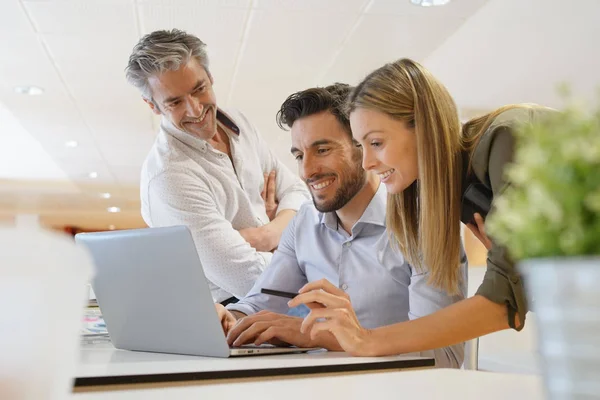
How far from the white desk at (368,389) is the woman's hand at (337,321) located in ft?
0.79

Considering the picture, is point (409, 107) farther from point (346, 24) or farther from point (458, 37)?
point (458, 37)

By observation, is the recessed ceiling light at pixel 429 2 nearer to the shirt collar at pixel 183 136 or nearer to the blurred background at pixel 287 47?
the blurred background at pixel 287 47

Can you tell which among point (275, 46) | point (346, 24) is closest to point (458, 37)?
point (346, 24)

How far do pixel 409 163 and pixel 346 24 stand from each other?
272cm

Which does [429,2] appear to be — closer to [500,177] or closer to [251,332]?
[500,177]

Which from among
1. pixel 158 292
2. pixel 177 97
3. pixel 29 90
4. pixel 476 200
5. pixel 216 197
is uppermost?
pixel 29 90

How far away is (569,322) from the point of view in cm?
30

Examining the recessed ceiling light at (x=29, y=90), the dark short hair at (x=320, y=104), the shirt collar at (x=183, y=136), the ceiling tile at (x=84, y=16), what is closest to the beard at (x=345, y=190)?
the dark short hair at (x=320, y=104)

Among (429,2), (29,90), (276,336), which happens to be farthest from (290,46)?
(276,336)

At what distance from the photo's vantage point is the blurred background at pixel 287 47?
3.52m

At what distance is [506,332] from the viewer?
152 cm

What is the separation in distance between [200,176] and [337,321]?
1150mm

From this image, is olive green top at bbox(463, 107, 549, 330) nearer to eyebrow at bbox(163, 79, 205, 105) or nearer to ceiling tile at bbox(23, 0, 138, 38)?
eyebrow at bbox(163, 79, 205, 105)

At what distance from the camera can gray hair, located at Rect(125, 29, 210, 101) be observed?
6.63 ft
